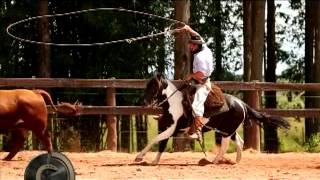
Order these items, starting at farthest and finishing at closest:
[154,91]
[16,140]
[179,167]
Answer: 1. [154,91]
2. [16,140]
3. [179,167]

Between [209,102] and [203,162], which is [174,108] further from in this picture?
[203,162]

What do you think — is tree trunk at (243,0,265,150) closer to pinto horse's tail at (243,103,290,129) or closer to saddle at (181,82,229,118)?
pinto horse's tail at (243,103,290,129)

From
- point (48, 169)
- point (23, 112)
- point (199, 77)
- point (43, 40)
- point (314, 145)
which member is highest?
point (43, 40)

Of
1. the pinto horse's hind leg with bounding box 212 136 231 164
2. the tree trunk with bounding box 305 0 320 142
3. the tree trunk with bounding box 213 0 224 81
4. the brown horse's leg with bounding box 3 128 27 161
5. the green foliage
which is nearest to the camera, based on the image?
the brown horse's leg with bounding box 3 128 27 161

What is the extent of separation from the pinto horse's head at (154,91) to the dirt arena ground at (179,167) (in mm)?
1121

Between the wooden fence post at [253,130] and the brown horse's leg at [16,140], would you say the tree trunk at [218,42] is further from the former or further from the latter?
the brown horse's leg at [16,140]

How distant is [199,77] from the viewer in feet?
44.4

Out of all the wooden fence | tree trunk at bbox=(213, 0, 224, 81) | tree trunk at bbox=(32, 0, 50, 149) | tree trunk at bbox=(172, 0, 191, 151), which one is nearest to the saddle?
the wooden fence

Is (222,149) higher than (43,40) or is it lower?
lower

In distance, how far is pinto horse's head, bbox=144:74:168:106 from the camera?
13.6 meters

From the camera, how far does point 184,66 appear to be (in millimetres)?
18578

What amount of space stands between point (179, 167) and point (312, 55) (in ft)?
47.7

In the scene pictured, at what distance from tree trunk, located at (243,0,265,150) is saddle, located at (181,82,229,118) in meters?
3.63

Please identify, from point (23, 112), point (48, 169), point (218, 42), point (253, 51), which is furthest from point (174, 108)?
point (218, 42)
